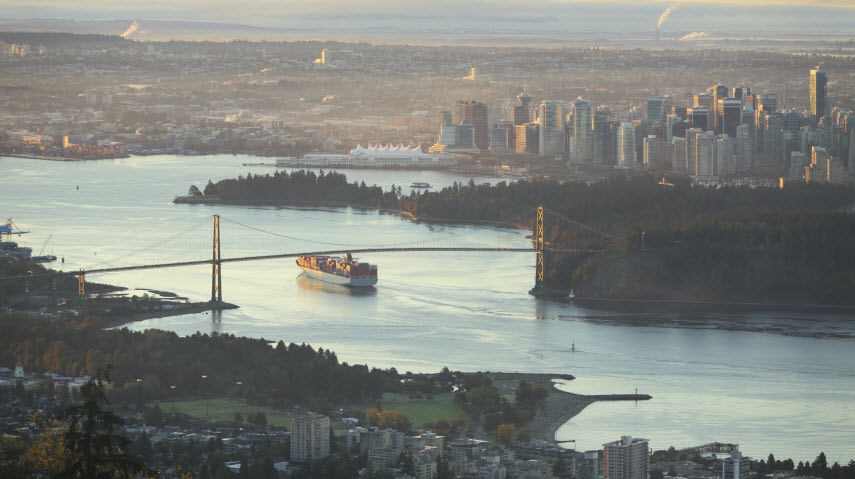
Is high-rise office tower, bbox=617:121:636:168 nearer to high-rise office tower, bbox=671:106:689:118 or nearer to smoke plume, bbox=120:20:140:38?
high-rise office tower, bbox=671:106:689:118

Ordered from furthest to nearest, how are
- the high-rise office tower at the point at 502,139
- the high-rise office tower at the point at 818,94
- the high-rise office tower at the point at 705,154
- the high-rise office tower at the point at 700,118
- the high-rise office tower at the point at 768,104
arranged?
the high-rise office tower at the point at 818,94 → the high-rise office tower at the point at 502,139 → the high-rise office tower at the point at 768,104 → the high-rise office tower at the point at 700,118 → the high-rise office tower at the point at 705,154

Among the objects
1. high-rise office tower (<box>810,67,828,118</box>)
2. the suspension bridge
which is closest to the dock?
the suspension bridge

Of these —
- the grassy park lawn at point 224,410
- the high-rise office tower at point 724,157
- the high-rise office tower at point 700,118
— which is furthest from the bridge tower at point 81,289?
the high-rise office tower at point 700,118

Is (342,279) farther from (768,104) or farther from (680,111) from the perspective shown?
(768,104)

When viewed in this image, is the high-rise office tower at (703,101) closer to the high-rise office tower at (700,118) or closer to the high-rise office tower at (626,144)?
the high-rise office tower at (700,118)

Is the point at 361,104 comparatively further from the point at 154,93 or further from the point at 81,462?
the point at 81,462

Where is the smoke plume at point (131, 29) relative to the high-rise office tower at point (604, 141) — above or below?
above
